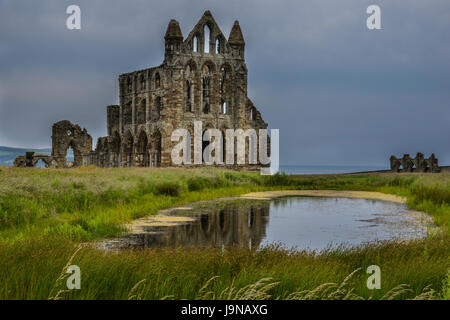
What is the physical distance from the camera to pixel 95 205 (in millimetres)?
17078

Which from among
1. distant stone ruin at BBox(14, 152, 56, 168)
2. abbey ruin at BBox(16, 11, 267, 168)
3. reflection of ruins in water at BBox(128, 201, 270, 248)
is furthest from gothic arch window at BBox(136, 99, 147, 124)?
reflection of ruins in water at BBox(128, 201, 270, 248)

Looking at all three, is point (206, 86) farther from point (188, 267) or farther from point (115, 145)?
point (188, 267)

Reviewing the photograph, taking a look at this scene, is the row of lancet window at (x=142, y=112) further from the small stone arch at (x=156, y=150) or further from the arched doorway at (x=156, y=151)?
the arched doorway at (x=156, y=151)

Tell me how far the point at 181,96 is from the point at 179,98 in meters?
0.32

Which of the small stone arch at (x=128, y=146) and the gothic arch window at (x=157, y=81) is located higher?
the gothic arch window at (x=157, y=81)

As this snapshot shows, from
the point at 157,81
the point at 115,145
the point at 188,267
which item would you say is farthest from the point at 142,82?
the point at 188,267

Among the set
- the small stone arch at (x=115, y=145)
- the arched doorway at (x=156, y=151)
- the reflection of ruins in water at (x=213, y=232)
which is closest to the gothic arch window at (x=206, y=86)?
the arched doorway at (x=156, y=151)

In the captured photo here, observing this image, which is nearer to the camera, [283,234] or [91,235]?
[91,235]

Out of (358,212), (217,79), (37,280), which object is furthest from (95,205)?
(217,79)

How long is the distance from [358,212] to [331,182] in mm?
20060

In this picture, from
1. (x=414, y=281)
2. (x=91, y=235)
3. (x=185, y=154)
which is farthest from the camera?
(x=185, y=154)

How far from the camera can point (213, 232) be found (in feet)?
46.2

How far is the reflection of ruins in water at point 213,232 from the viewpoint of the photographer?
12.0 m
